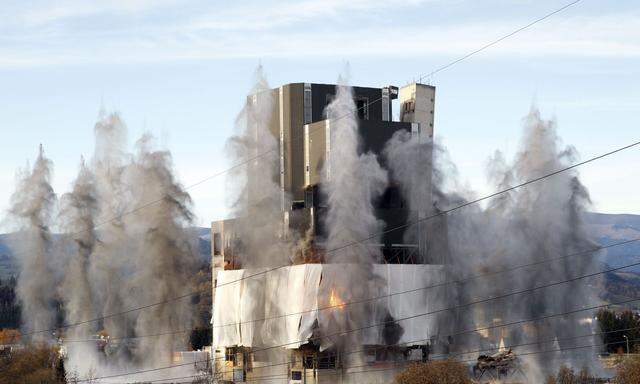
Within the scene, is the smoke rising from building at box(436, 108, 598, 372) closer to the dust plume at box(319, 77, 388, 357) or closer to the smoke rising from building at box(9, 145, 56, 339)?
the dust plume at box(319, 77, 388, 357)

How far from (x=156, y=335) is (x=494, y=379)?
5178cm

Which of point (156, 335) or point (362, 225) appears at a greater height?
point (362, 225)

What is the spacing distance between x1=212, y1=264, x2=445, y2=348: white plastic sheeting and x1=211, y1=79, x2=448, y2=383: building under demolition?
0.13 m

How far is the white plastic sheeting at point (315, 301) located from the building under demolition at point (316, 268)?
0.13m

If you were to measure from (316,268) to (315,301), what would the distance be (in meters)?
3.88

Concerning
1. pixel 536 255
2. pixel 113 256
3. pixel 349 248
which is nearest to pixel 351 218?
pixel 349 248

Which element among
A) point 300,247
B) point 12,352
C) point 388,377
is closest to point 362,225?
point 300,247

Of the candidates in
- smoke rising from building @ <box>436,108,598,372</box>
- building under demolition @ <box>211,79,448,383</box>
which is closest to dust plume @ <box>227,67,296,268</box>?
building under demolition @ <box>211,79,448,383</box>

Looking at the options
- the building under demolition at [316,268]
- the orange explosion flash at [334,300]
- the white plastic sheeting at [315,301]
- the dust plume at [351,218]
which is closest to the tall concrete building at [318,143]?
the building under demolition at [316,268]

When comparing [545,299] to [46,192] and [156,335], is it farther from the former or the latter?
[46,192]

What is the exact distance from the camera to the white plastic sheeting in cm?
12612

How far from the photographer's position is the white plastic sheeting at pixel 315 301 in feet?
414

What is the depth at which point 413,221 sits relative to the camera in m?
135

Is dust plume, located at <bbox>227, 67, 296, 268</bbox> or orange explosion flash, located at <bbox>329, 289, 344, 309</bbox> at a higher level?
dust plume, located at <bbox>227, 67, 296, 268</bbox>
